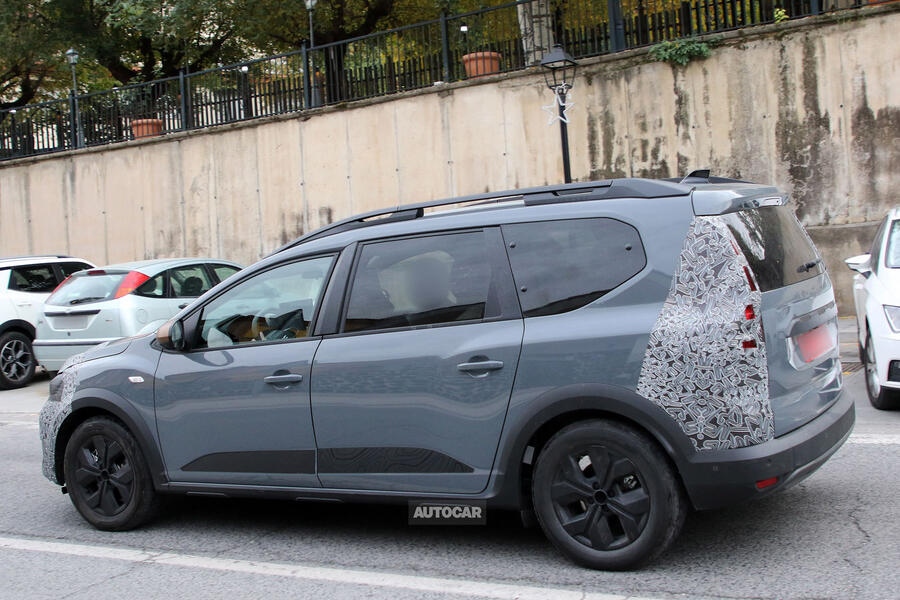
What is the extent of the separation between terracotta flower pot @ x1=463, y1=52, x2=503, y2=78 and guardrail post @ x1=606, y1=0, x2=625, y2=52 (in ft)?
6.59

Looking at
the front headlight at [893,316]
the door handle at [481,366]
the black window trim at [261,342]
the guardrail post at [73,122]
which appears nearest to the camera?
the door handle at [481,366]

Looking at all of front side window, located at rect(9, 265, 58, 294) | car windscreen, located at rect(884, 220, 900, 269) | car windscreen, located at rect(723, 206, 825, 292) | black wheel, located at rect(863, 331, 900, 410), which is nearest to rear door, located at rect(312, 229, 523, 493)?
car windscreen, located at rect(723, 206, 825, 292)

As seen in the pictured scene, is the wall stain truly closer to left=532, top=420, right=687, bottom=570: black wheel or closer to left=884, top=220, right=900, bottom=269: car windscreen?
left=884, top=220, right=900, bottom=269: car windscreen

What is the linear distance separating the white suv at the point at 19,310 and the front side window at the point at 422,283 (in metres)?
9.24

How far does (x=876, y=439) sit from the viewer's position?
20.3 ft

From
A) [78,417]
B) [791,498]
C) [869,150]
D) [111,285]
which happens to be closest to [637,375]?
[791,498]

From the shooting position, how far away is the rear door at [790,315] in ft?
12.6

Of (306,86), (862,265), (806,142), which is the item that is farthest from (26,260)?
(806,142)

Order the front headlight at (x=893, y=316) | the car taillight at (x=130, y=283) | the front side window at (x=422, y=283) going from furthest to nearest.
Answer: the car taillight at (x=130, y=283) → the front headlight at (x=893, y=316) → the front side window at (x=422, y=283)

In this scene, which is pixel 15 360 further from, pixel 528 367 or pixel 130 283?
pixel 528 367

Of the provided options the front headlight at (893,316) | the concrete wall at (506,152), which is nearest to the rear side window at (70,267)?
the concrete wall at (506,152)

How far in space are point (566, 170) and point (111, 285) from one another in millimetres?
6460

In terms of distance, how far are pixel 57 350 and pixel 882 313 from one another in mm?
9196

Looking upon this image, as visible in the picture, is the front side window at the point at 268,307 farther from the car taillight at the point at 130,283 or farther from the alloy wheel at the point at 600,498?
the car taillight at the point at 130,283
